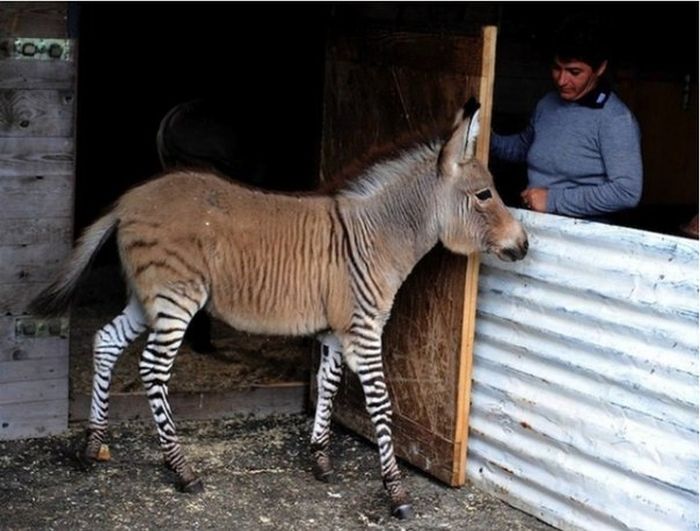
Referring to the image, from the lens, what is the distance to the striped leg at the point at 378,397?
5.56 m

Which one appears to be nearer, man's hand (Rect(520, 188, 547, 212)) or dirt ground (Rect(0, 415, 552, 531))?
dirt ground (Rect(0, 415, 552, 531))

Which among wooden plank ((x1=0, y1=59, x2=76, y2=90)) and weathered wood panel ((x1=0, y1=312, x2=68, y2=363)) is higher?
wooden plank ((x1=0, y1=59, x2=76, y2=90))

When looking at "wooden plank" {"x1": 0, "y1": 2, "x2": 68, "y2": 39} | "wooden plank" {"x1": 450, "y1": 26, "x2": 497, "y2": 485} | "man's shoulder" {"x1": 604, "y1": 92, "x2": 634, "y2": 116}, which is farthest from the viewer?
"wooden plank" {"x1": 0, "y1": 2, "x2": 68, "y2": 39}

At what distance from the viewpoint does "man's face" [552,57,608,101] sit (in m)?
5.47

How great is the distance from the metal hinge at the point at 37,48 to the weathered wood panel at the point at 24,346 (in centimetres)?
132

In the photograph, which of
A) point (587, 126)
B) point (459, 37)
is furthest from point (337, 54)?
point (587, 126)

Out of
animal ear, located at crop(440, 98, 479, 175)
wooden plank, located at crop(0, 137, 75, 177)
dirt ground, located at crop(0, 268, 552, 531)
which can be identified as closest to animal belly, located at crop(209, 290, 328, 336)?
dirt ground, located at crop(0, 268, 552, 531)

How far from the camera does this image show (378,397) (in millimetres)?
5594

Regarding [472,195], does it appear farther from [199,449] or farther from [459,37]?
[199,449]

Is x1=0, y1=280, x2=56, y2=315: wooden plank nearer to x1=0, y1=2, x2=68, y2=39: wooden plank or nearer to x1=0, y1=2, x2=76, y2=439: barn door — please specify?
x1=0, y1=2, x2=76, y2=439: barn door

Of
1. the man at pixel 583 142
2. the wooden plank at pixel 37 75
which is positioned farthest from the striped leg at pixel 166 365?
the man at pixel 583 142

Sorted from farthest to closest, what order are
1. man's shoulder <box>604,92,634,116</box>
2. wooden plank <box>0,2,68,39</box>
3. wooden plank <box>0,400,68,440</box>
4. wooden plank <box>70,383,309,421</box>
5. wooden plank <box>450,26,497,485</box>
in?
wooden plank <box>70,383,309,421</box> < wooden plank <box>0,400,68,440</box> < wooden plank <box>0,2,68,39</box> < man's shoulder <box>604,92,634,116</box> < wooden plank <box>450,26,497,485</box>

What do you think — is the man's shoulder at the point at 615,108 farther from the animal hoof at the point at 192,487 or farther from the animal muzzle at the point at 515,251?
the animal hoof at the point at 192,487

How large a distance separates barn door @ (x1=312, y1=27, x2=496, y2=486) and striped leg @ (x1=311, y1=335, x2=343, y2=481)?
32 cm
